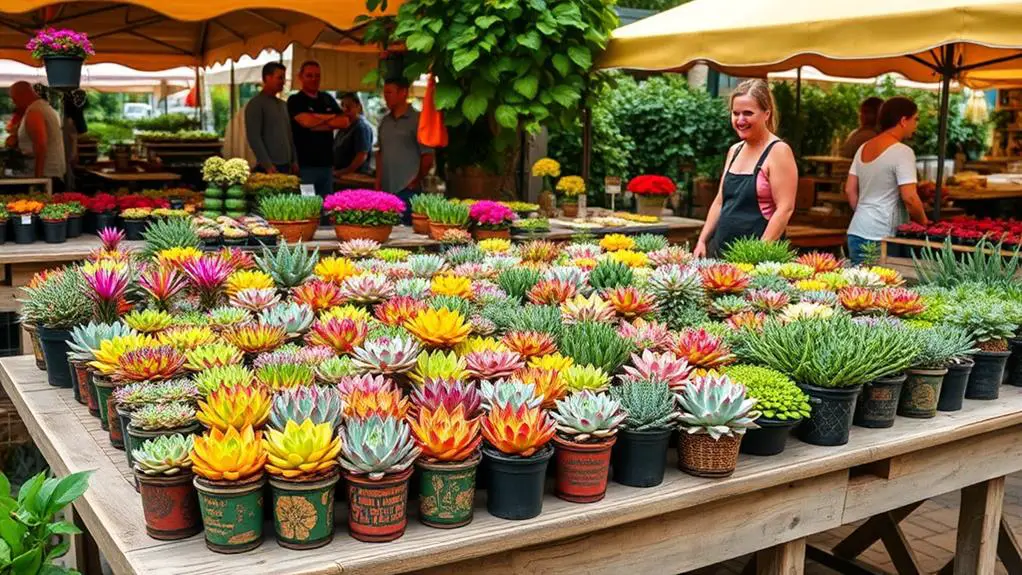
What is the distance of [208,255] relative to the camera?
2.89 metres

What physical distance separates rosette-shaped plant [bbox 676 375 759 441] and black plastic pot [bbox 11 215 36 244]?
3936 mm

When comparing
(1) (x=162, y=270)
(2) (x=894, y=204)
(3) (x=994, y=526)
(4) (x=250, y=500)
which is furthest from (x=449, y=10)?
(4) (x=250, y=500)

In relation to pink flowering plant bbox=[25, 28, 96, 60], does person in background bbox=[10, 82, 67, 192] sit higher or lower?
lower

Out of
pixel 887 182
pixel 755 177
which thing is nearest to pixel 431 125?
pixel 755 177

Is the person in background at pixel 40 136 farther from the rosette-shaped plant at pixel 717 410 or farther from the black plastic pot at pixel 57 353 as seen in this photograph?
the rosette-shaped plant at pixel 717 410

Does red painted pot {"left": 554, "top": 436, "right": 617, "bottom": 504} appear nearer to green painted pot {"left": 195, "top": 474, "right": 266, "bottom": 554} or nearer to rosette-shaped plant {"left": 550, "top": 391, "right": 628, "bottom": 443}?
rosette-shaped plant {"left": 550, "top": 391, "right": 628, "bottom": 443}

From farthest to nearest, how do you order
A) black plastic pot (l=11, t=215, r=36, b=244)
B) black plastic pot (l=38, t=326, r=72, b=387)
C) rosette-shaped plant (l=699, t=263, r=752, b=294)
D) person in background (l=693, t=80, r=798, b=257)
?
black plastic pot (l=11, t=215, r=36, b=244) < person in background (l=693, t=80, r=798, b=257) < rosette-shaped plant (l=699, t=263, r=752, b=294) < black plastic pot (l=38, t=326, r=72, b=387)

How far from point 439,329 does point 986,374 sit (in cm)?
135

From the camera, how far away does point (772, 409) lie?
1.98 metres

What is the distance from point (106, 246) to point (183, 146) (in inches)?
279

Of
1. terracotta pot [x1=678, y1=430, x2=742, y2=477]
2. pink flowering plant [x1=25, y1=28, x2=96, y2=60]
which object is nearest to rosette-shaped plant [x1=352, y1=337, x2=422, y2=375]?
terracotta pot [x1=678, y1=430, x2=742, y2=477]

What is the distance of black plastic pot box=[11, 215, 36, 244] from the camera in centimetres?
479

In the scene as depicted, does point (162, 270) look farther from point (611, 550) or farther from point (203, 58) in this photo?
point (203, 58)

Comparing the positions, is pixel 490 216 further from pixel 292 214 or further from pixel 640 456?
pixel 640 456
